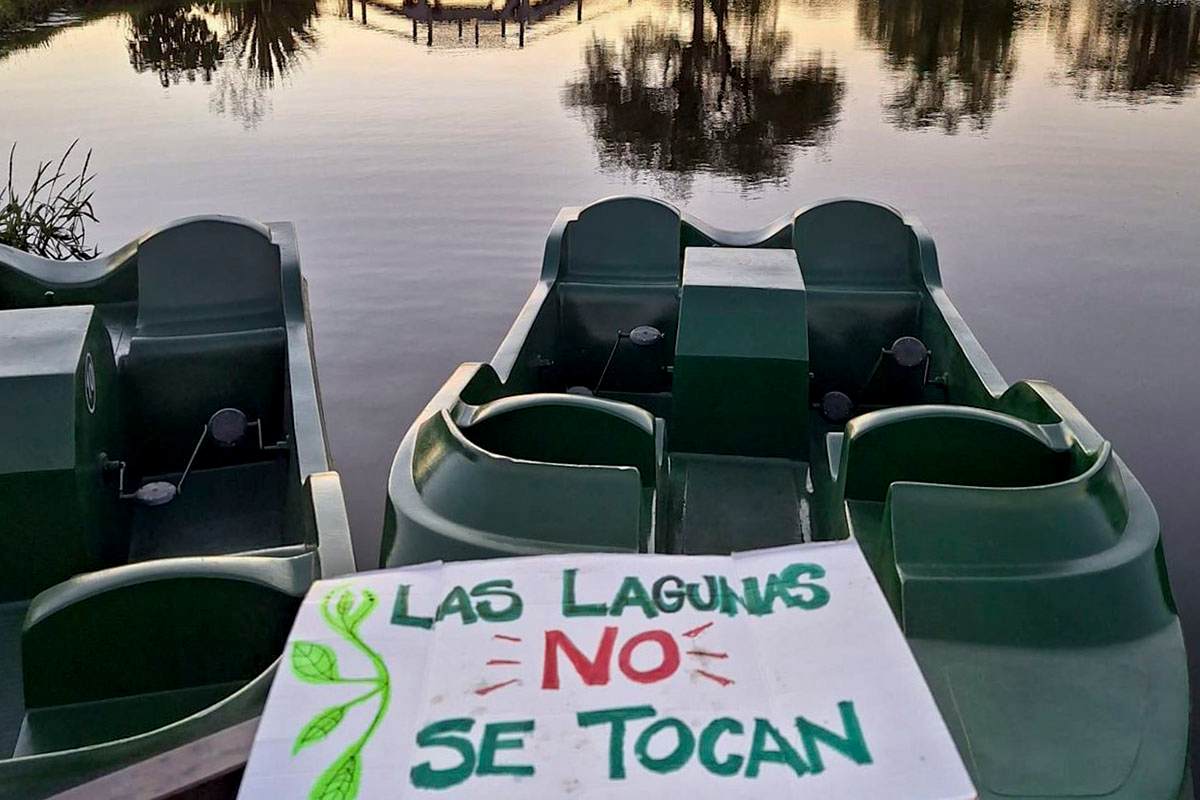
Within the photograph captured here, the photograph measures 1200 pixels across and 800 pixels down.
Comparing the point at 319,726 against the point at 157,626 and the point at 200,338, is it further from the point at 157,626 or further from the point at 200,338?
the point at 200,338

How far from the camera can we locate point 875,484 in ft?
11.8

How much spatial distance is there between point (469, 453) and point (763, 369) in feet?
5.11

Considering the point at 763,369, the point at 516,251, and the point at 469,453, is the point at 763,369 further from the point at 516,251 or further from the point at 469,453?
the point at 516,251

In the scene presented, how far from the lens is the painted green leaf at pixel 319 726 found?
1592 millimetres

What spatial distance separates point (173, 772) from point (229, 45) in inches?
879

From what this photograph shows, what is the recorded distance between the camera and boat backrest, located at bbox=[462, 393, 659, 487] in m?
3.58

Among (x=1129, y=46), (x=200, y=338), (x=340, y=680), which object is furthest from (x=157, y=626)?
(x=1129, y=46)

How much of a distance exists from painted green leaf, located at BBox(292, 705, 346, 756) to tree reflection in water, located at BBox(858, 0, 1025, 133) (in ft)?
51.2

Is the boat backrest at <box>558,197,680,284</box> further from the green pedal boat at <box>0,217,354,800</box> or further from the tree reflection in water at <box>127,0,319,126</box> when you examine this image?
the tree reflection in water at <box>127,0,319,126</box>

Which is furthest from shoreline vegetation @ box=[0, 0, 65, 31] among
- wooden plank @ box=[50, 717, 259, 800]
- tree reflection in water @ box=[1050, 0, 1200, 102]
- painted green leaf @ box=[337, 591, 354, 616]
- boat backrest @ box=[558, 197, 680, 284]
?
wooden plank @ box=[50, 717, 259, 800]

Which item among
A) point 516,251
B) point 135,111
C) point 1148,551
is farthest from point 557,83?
point 1148,551

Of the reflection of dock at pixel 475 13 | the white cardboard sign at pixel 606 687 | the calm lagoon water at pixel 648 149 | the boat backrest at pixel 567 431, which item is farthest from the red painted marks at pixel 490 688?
the reflection of dock at pixel 475 13

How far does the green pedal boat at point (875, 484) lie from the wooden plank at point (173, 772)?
1.42m

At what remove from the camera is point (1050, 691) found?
A: 107 inches
